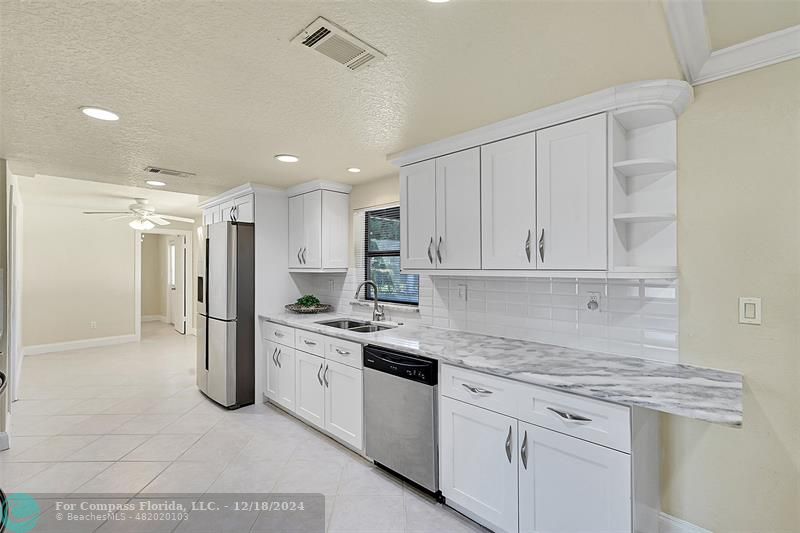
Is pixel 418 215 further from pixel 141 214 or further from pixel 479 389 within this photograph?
pixel 141 214

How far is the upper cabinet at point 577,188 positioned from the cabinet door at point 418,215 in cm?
25

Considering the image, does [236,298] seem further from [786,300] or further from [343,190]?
[786,300]

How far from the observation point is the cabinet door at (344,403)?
2844 millimetres

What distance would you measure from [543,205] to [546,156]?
270 millimetres

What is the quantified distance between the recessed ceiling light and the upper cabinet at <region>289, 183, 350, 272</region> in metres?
1.85

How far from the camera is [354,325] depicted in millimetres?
3680

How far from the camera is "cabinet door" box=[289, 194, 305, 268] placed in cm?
408

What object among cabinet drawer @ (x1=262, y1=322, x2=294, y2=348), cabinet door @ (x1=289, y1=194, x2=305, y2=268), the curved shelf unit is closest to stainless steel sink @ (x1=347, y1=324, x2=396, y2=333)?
cabinet drawer @ (x1=262, y1=322, x2=294, y2=348)

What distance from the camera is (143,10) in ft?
4.22

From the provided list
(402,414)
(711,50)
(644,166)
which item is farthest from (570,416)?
(711,50)

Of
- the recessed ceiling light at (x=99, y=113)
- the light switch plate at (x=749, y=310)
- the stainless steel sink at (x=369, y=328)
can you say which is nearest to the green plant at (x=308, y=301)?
the stainless steel sink at (x=369, y=328)

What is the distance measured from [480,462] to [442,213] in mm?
1556

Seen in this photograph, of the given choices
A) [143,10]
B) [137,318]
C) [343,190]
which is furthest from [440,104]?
[137,318]

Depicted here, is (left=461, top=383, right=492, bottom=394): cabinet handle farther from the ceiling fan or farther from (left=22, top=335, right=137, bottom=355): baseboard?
(left=22, top=335, right=137, bottom=355): baseboard
